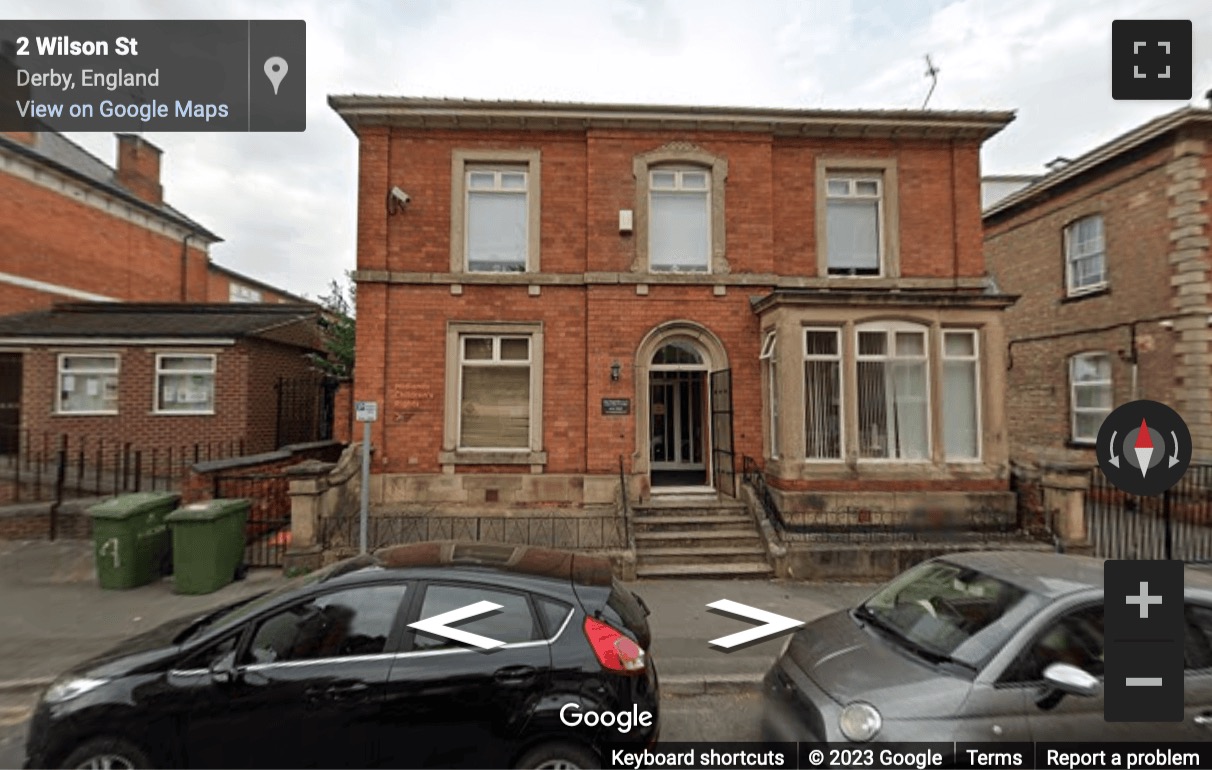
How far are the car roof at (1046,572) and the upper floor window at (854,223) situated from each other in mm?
7639

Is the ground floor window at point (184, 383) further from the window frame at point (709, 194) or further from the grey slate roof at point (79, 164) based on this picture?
the grey slate roof at point (79, 164)

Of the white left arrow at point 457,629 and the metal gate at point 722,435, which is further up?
the metal gate at point 722,435

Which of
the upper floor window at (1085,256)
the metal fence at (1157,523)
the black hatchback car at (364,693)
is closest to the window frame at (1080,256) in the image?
the upper floor window at (1085,256)

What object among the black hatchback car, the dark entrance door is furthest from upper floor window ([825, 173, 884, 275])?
the dark entrance door

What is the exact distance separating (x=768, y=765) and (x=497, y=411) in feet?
24.8

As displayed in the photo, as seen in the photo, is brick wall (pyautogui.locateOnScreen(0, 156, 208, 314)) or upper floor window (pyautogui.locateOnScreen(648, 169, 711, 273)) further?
brick wall (pyautogui.locateOnScreen(0, 156, 208, 314))

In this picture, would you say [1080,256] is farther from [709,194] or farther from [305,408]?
[305,408]

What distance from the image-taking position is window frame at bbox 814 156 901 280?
10.3 m

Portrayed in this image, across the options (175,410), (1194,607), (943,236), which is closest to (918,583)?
(1194,607)

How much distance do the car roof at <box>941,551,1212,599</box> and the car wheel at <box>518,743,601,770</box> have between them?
2.97 meters

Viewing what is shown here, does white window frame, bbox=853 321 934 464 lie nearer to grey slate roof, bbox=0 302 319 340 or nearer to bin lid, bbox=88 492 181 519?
bin lid, bbox=88 492 181 519

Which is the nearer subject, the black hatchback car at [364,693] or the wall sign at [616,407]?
the black hatchback car at [364,693]

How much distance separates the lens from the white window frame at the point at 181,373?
12.2 m

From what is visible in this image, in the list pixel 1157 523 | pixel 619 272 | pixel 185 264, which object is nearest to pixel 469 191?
pixel 619 272
